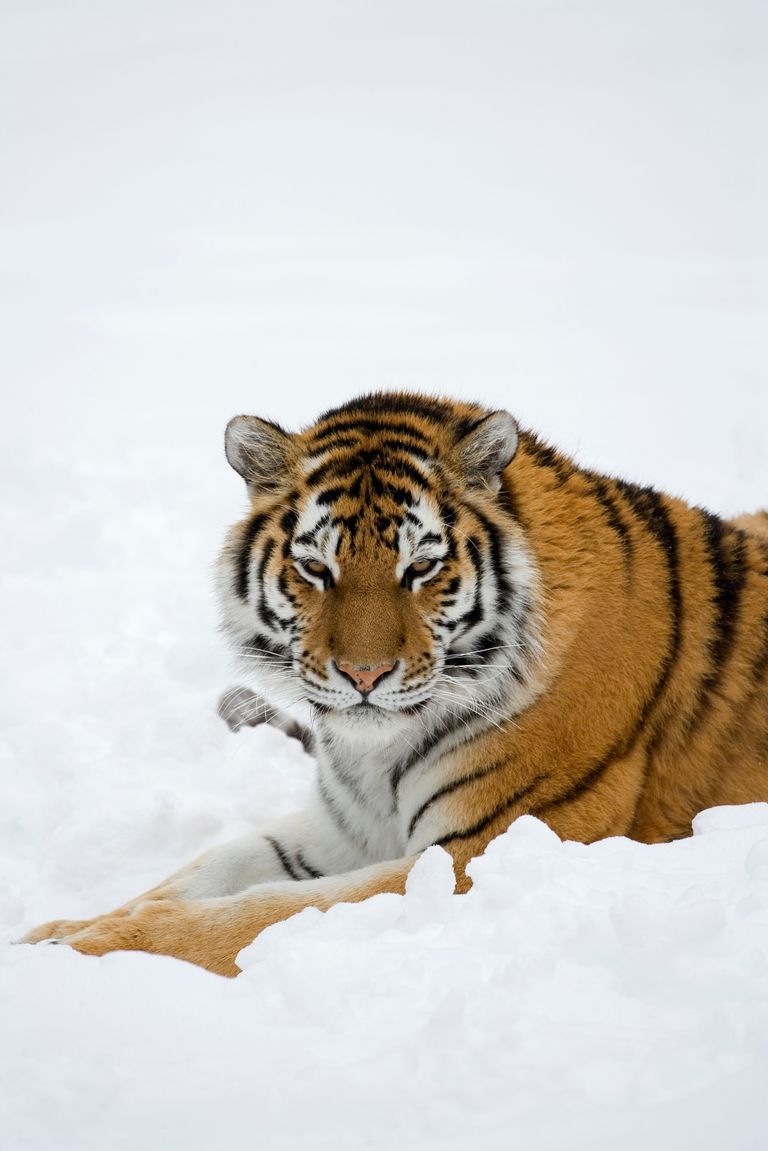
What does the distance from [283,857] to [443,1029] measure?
48.4 inches

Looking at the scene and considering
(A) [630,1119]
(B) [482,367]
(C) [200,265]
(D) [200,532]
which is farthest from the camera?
(C) [200,265]

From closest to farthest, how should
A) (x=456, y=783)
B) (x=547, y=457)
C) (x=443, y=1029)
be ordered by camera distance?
(x=443, y=1029) < (x=456, y=783) < (x=547, y=457)

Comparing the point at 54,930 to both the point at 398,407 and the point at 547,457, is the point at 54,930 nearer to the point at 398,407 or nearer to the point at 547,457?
the point at 398,407

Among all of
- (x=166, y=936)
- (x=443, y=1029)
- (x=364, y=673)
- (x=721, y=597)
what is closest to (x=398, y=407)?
(x=364, y=673)

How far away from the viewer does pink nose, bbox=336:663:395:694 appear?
6.70 feet

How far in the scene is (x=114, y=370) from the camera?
8656 millimetres

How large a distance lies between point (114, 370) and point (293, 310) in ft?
8.78

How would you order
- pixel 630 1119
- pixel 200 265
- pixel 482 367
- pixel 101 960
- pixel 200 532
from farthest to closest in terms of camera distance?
1. pixel 200 265
2. pixel 482 367
3. pixel 200 532
4. pixel 101 960
5. pixel 630 1119

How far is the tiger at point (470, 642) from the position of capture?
2088mm

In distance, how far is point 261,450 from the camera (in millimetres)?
2301

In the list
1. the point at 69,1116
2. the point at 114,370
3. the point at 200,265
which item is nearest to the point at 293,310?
the point at 200,265

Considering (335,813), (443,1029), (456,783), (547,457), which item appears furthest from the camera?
(335,813)

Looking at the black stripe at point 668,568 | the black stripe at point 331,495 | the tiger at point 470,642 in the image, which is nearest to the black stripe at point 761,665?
the tiger at point 470,642

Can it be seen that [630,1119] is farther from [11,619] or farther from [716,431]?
[716,431]
